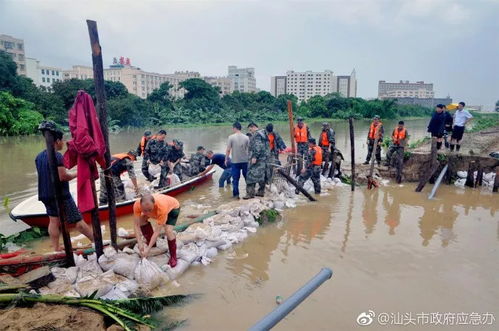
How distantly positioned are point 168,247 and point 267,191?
3.88 m

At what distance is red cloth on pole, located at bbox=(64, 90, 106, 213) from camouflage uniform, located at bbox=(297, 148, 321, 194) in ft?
17.2

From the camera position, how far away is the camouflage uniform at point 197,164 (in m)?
9.20

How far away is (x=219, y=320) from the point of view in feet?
11.9

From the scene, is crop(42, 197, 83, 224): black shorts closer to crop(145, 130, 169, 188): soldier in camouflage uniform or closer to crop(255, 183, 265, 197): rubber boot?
crop(145, 130, 169, 188): soldier in camouflage uniform

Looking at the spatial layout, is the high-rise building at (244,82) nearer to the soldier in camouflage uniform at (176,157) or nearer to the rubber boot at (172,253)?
the soldier in camouflage uniform at (176,157)

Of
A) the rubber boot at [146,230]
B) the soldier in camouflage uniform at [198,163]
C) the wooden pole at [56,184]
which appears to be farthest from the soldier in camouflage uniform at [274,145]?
the wooden pole at [56,184]

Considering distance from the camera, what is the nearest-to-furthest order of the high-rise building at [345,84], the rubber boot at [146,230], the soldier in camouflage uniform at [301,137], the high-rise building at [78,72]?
the rubber boot at [146,230], the soldier in camouflage uniform at [301,137], the high-rise building at [78,72], the high-rise building at [345,84]

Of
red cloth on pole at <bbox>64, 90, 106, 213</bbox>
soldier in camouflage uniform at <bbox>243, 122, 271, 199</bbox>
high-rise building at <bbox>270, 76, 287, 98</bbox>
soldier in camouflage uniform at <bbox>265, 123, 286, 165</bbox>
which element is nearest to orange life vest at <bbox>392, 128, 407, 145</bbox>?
soldier in camouflage uniform at <bbox>265, 123, 286, 165</bbox>

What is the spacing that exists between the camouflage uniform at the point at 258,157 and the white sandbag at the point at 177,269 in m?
3.32

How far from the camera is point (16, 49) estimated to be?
5931 cm

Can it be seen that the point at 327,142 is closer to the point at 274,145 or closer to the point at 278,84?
the point at 274,145

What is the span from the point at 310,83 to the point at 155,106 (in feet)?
318

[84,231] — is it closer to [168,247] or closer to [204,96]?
[168,247]

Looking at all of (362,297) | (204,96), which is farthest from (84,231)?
(204,96)
